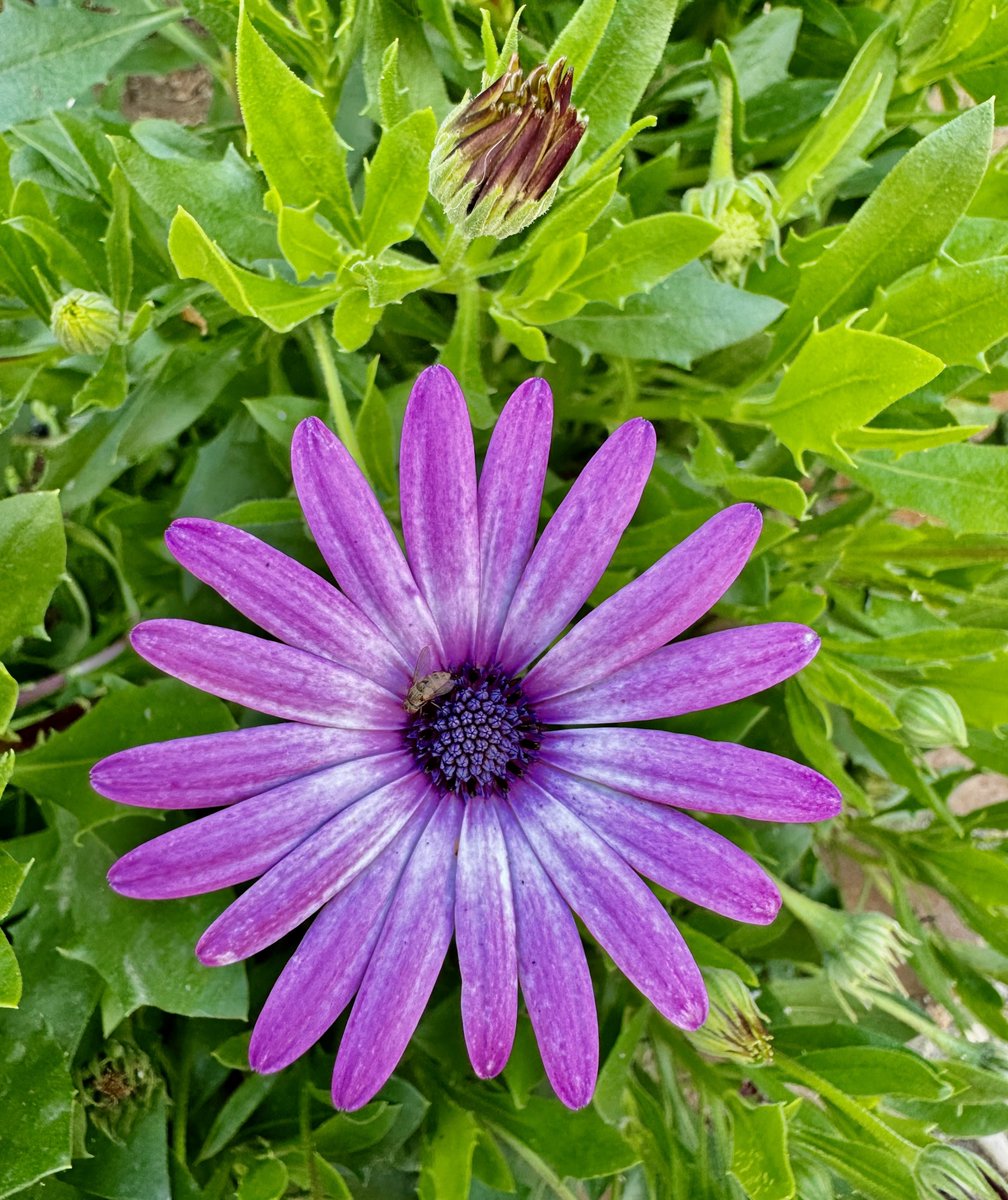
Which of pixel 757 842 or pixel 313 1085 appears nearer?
pixel 313 1085

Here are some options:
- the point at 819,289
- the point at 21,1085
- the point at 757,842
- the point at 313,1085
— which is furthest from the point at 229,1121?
the point at 819,289

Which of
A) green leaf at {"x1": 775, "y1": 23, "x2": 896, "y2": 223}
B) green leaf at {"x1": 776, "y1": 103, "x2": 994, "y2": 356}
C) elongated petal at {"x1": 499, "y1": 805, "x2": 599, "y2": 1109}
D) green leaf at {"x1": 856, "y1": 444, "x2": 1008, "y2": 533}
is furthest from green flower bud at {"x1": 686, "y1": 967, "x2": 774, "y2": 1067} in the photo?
green leaf at {"x1": 775, "y1": 23, "x2": 896, "y2": 223}

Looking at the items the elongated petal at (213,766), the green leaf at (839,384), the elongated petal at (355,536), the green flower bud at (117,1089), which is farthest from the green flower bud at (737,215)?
the green flower bud at (117,1089)

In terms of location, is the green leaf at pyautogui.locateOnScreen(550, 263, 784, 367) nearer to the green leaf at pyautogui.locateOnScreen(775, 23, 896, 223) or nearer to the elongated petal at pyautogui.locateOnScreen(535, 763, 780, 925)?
the green leaf at pyautogui.locateOnScreen(775, 23, 896, 223)

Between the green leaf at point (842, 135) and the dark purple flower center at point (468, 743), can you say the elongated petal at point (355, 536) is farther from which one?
the green leaf at point (842, 135)

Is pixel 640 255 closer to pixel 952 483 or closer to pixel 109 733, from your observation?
pixel 952 483

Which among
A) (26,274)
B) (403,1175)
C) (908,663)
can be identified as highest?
(26,274)

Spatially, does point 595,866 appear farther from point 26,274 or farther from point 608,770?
point 26,274

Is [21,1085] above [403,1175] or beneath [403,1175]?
above
